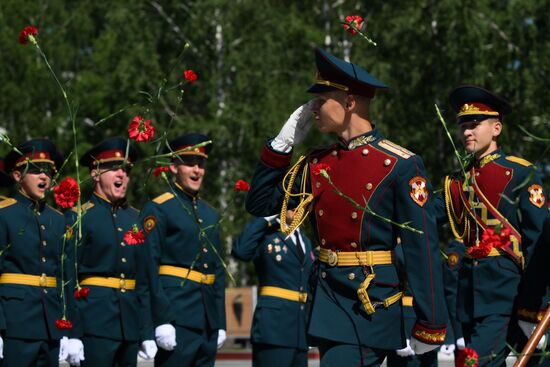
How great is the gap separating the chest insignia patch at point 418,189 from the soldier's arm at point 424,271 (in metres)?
0.01

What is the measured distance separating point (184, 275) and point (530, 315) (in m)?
3.58

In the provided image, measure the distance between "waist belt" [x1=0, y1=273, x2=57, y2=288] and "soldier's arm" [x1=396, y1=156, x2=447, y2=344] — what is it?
14.0 ft

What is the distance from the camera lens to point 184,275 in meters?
11.0

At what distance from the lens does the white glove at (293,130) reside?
22.9 ft

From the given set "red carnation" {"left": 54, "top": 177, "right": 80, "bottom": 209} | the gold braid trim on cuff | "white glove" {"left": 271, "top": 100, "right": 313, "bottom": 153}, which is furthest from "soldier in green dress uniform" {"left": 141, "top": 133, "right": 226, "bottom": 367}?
"white glove" {"left": 271, "top": 100, "right": 313, "bottom": 153}

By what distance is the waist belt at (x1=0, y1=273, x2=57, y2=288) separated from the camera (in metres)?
10.1

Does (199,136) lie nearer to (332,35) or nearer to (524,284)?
(524,284)

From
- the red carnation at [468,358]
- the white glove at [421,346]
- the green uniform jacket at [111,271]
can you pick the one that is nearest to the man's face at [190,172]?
the green uniform jacket at [111,271]

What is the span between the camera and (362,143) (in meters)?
6.97

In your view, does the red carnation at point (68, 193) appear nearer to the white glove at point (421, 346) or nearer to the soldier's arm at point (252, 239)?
the white glove at point (421, 346)

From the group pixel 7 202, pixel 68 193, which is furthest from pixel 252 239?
pixel 68 193

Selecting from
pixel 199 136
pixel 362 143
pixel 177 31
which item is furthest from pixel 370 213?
pixel 177 31

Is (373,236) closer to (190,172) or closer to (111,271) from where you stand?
(111,271)

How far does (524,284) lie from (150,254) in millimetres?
3454
